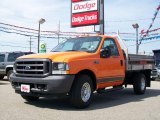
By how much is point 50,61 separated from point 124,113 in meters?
2.25

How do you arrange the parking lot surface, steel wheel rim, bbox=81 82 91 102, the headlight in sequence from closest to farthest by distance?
the parking lot surface < the headlight < steel wheel rim, bbox=81 82 91 102

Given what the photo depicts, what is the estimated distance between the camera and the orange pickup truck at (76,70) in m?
8.66

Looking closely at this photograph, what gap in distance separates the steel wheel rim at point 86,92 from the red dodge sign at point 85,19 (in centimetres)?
2057

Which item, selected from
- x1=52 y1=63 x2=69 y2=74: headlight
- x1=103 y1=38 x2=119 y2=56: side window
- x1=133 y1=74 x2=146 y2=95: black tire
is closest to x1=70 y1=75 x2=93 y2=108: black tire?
x1=52 y1=63 x2=69 y2=74: headlight

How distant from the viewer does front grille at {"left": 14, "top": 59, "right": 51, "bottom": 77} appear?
874 centimetres

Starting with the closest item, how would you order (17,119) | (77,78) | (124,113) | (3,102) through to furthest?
(17,119), (124,113), (77,78), (3,102)

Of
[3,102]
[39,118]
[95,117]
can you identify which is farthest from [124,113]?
[3,102]

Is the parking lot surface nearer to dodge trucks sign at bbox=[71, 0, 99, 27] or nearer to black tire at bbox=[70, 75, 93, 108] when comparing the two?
→ black tire at bbox=[70, 75, 93, 108]

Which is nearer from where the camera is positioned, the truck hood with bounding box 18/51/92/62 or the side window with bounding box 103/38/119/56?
the truck hood with bounding box 18/51/92/62

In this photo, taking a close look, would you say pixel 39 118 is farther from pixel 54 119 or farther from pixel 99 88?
pixel 99 88

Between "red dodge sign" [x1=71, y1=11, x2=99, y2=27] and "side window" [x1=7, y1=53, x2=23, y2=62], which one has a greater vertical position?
"red dodge sign" [x1=71, y1=11, x2=99, y2=27]

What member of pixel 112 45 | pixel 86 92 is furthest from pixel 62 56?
pixel 112 45

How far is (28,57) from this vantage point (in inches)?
364

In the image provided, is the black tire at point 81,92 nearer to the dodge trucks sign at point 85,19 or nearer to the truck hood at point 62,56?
the truck hood at point 62,56
